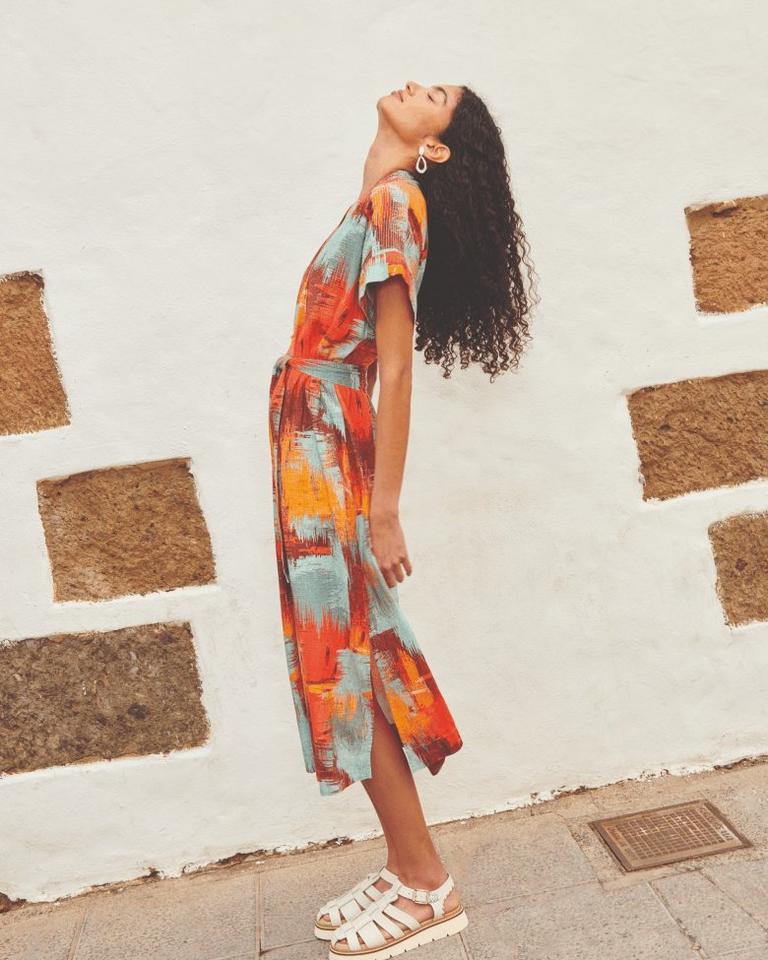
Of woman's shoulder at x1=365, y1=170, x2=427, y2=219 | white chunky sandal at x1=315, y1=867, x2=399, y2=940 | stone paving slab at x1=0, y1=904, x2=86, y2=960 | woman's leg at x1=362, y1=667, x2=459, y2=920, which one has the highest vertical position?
woman's shoulder at x1=365, y1=170, x2=427, y2=219

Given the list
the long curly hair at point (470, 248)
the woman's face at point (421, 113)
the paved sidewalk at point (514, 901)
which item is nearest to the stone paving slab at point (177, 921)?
the paved sidewalk at point (514, 901)

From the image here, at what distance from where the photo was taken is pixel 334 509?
7.01ft

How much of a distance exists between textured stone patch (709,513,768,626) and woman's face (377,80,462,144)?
1262 mm

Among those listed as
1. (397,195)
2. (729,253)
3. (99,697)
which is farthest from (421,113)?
(99,697)

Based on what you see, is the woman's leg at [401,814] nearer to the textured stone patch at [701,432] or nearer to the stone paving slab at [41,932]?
the stone paving slab at [41,932]

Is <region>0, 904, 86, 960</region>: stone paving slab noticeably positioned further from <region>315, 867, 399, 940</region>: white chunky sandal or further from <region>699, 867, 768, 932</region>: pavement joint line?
<region>699, 867, 768, 932</region>: pavement joint line

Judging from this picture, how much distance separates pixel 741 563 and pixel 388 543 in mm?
1137

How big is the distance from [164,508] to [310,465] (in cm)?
66

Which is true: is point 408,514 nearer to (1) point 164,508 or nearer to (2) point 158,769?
(1) point 164,508

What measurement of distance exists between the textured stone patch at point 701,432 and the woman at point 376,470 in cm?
67

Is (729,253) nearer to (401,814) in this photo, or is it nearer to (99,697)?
(401,814)

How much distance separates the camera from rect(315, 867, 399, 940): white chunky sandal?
7.52ft

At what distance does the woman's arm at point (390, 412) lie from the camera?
80.9 inches

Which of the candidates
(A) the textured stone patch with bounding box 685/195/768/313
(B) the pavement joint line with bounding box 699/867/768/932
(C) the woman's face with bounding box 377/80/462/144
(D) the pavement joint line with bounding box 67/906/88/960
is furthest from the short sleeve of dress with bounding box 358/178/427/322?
(D) the pavement joint line with bounding box 67/906/88/960
